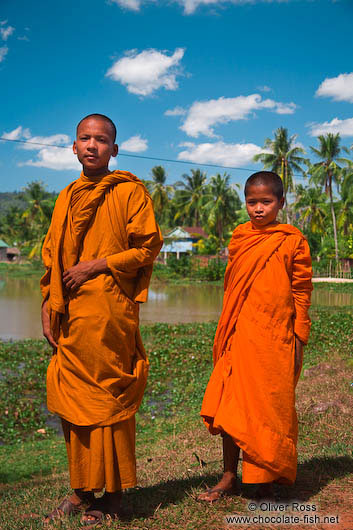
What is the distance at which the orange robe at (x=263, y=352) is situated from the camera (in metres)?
2.73

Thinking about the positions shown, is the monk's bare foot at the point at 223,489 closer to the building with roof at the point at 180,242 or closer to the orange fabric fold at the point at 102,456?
the orange fabric fold at the point at 102,456

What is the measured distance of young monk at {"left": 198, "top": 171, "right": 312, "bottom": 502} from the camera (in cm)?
274

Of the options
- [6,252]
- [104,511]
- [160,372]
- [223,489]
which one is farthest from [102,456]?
[6,252]

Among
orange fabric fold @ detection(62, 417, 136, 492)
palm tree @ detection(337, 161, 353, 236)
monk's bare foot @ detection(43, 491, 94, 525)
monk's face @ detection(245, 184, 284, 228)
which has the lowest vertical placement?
monk's bare foot @ detection(43, 491, 94, 525)

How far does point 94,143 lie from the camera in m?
2.82

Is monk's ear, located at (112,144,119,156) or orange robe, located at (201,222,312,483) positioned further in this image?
monk's ear, located at (112,144,119,156)

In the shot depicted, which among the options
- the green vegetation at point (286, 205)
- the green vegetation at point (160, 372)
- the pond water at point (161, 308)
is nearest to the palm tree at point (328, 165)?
the green vegetation at point (286, 205)

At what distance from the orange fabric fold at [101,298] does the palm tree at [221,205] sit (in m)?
39.8

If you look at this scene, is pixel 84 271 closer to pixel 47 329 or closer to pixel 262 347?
pixel 47 329

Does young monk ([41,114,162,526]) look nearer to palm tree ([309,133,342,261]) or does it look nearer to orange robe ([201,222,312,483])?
orange robe ([201,222,312,483])

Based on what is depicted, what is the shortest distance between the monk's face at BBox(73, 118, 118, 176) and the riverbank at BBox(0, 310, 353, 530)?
6.57ft

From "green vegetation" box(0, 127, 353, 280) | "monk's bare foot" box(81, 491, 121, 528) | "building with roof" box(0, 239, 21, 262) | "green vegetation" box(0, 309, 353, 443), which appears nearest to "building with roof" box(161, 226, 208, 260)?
"green vegetation" box(0, 127, 353, 280)

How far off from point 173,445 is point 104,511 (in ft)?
7.47

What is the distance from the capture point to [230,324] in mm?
2957
